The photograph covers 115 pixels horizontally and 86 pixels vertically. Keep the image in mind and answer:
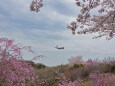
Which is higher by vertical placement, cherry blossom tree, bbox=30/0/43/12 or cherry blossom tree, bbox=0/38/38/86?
cherry blossom tree, bbox=30/0/43/12

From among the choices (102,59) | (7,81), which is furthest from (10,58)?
(102,59)

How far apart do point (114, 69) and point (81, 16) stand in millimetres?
7536

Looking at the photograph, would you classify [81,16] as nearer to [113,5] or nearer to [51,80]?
[113,5]

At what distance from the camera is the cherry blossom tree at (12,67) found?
5.75 metres

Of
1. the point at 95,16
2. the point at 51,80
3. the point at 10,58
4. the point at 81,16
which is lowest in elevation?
the point at 51,80

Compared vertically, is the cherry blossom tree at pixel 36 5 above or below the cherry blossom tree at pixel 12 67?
above

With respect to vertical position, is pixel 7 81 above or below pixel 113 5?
below

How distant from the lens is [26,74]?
20.9 feet

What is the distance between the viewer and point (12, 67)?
592 centimetres

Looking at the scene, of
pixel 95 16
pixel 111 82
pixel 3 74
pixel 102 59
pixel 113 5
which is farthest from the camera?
pixel 102 59

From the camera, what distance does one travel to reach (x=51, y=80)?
11180 mm

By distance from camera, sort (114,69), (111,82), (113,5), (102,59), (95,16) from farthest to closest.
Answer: (102,59)
(114,69)
(95,16)
(113,5)
(111,82)

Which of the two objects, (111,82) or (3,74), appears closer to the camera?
(3,74)

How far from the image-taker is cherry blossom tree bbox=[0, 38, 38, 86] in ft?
18.9
